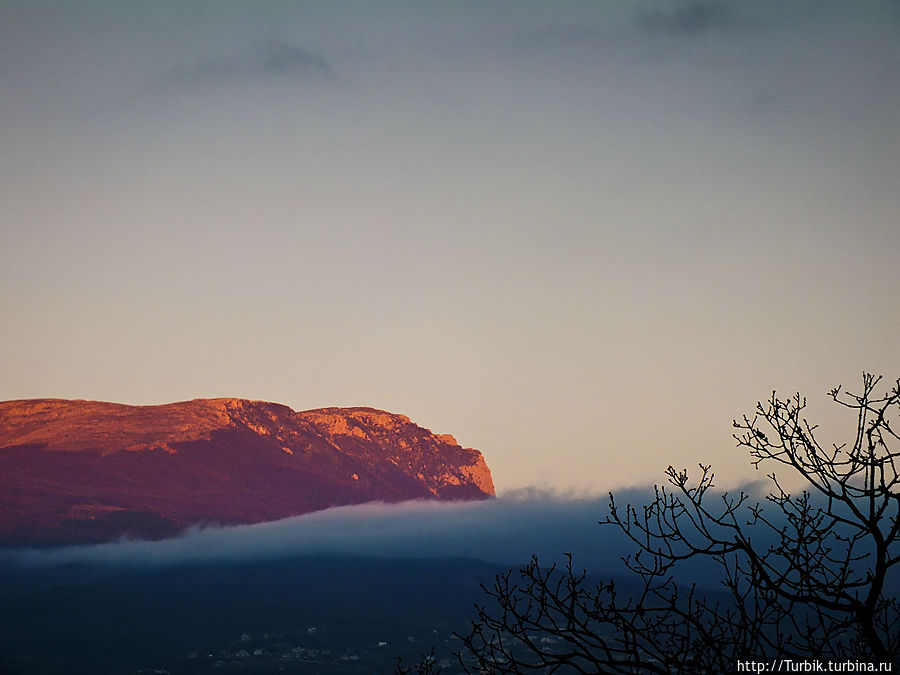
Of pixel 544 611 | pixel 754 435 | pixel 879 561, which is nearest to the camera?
pixel 879 561

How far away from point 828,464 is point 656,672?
290 cm

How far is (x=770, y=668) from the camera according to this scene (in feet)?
32.0

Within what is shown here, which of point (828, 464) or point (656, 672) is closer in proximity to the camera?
point (656, 672)

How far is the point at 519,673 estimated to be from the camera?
32.0 ft

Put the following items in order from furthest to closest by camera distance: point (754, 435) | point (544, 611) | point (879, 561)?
point (754, 435), point (544, 611), point (879, 561)

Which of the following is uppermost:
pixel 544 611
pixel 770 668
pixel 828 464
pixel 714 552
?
pixel 828 464

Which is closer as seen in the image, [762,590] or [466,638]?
[762,590]

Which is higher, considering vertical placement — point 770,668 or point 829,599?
point 829,599

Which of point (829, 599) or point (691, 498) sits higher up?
point (691, 498)

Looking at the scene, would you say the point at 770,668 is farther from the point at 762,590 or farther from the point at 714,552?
the point at 714,552

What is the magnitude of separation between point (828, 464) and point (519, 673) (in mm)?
4034

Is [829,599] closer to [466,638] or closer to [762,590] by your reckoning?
[762,590]

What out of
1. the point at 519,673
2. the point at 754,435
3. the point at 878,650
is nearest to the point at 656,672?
the point at 519,673

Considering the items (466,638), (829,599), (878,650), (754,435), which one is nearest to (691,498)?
(754,435)
